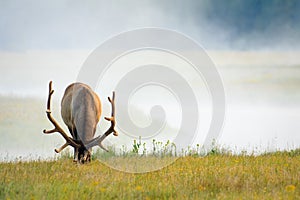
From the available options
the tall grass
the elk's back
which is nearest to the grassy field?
the tall grass

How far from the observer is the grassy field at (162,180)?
374 inches

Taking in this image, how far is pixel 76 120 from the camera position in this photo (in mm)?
→ 14305

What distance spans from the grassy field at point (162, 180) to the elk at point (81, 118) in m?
0.49

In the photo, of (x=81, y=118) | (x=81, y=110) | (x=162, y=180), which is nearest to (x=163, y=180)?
(x=162, y=180)

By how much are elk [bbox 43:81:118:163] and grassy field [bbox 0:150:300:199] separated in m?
0.49

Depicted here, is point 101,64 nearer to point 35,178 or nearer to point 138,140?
point 138,140

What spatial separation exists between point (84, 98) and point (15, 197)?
616cm

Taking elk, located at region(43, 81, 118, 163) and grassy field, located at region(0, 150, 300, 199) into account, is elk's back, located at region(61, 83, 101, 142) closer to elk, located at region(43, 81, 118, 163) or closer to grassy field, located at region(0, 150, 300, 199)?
elk, located at region(43, 81, 118, 163)

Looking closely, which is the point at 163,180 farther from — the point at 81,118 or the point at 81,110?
the point at 81,110

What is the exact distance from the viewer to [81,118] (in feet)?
46.1

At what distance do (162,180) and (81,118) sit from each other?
156 inches

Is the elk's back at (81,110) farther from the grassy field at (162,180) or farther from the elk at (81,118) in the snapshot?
the grassy field at (162,180)

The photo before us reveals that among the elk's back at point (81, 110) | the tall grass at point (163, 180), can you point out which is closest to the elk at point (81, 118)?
the elk's back at point (81, 110)

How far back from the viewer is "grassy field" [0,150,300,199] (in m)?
9.51
